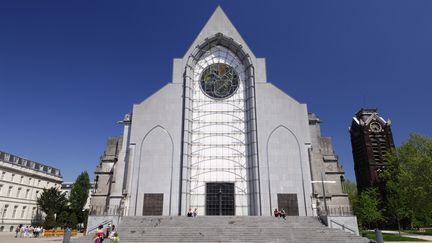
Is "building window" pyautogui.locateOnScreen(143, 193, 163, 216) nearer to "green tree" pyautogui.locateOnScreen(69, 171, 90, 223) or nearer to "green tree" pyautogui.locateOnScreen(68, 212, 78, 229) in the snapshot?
"green tree" pyautogui.locateOnScreen(68, 212, 78, 229)

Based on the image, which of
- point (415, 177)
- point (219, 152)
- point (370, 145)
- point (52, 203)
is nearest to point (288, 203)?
point (219, 152)

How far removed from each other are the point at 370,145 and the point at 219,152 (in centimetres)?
5933

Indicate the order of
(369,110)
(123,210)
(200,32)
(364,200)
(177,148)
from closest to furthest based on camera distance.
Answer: (123,210) → (177,148) → (200,32) → (364,200) → (369,110)

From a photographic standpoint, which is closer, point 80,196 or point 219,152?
point 219,152

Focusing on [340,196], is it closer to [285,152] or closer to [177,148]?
[285,152]

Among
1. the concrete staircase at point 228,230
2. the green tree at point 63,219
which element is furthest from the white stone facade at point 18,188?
the concrete staircase at point 228,230

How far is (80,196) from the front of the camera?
61.0 m

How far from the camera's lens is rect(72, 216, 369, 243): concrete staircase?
20.2 meters

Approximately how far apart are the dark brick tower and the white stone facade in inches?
3035

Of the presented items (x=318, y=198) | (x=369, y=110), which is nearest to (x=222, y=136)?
(x=318, y=198)

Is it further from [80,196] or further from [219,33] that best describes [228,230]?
[80,196]

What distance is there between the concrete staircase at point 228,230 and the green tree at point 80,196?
38806 mm

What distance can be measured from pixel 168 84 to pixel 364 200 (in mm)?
39266

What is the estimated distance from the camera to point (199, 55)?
36.5 metres
